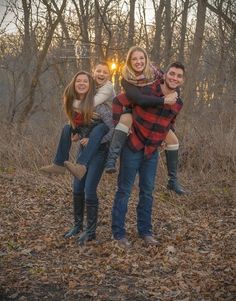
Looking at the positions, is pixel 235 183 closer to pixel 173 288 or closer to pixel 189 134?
pixel 189 134

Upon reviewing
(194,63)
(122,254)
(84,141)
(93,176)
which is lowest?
(122,254)

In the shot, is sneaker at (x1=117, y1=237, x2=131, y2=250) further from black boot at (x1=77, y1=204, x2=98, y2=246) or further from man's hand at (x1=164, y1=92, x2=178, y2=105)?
man's hand at (x1=164, y1=92, x2=178, y2=105)

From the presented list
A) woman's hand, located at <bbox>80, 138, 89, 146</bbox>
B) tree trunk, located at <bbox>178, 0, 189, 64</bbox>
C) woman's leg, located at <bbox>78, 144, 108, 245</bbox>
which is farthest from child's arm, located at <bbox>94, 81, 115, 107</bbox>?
tree trunk, located at <bbox>178, 0, 189, 64</bbox>

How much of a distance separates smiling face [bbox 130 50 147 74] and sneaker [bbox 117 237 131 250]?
196 centimetres

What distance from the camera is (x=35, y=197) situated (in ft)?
28.1

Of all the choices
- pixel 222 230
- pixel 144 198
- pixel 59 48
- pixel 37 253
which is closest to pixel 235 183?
pixel 222 230

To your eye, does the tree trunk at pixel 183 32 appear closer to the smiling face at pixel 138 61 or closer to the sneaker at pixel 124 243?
the smiling face at pixel 138 61

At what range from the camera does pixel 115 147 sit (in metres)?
5.34

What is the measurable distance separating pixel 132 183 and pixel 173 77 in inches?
50.6

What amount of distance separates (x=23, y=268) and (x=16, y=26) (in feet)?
36.0

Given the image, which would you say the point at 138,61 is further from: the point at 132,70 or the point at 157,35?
the point at 157,35

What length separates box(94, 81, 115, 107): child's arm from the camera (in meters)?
5.61

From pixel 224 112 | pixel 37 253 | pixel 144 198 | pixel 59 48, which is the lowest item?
pixel 37 253

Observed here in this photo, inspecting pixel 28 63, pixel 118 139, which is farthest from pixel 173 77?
pixel 28 63
